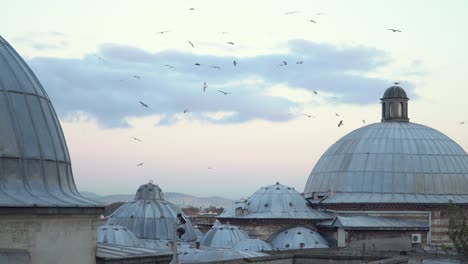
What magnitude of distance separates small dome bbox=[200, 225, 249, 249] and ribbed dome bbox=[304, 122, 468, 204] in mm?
8640

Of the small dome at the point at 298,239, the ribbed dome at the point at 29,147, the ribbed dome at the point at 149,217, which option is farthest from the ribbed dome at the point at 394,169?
the ribbed dome at the point at 29,147

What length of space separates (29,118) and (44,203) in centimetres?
207

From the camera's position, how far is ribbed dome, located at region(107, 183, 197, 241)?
175ft

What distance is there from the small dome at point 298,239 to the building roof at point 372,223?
1.41 metres

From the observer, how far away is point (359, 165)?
57.3m

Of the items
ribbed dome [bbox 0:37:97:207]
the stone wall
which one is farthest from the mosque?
ribbed dome [bbox 0:37:97:207]

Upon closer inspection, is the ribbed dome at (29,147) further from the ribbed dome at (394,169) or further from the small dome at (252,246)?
the ribbed dome at (394,169)

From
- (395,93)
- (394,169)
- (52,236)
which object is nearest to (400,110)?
(395,93)

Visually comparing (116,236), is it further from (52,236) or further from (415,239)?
(52,236)

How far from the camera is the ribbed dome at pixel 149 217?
53.4 meters

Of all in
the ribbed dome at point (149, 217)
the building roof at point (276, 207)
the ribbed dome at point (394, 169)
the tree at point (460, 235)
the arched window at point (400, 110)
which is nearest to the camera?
the tree at point (460, 235)

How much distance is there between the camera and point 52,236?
17.5m

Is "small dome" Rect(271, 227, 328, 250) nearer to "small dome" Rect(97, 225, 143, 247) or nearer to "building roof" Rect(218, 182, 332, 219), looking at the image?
"building roof" Rect(218, 182, 332, 219)

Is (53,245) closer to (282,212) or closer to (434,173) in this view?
(282,212)
